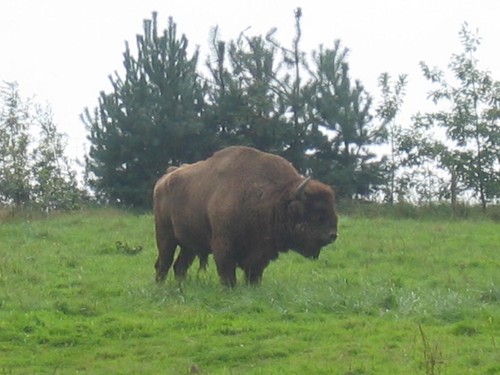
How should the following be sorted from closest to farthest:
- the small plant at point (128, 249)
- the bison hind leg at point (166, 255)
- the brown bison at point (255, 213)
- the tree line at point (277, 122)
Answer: the brown bison at point (255, 213), the bison hind leg at point (166, 255), the small plant at point (128, 249), the tree line at point (277, 122)

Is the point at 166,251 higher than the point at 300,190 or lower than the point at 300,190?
lower

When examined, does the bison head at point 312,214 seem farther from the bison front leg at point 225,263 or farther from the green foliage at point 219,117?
the green foliage at point 219,117

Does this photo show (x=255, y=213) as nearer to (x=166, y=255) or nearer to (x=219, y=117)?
(x=166, y=255)

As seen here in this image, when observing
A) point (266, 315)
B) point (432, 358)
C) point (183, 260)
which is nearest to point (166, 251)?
point (183, 260)

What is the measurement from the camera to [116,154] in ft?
98.0

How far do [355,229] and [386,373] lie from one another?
12.4 m

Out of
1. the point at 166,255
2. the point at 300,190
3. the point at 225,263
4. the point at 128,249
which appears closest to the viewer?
the point at 225,263

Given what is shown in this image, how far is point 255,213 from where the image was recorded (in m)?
13.1

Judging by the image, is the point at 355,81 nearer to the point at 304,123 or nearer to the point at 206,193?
the point at 304,123

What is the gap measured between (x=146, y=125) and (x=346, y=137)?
5900 millimetres

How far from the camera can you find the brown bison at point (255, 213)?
13.0 metres

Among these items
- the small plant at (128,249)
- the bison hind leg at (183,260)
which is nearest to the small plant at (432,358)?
the bison hind leg at (183,260)

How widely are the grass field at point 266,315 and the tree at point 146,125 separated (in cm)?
Result: 1260

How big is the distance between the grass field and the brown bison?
1.47 ft
